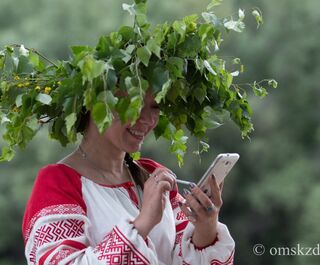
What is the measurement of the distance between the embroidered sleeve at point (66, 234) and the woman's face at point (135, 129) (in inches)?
5.7

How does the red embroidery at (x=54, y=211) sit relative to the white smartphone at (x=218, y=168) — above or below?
below

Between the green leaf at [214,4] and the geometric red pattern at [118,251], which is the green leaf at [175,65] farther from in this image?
the geometric red pattern at [118,251]

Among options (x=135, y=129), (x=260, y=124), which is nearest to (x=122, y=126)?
(x=135, y=129)

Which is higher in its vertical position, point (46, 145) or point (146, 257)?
point (146, 257)

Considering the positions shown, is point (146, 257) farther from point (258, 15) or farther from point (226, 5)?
point (226, 5)

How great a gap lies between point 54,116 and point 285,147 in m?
9.50

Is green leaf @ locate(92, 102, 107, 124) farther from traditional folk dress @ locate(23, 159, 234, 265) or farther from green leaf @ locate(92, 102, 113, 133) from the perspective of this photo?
traditional folk dress @ locate(23, 159, 234, 265)

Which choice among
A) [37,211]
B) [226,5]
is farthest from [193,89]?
[226,5]

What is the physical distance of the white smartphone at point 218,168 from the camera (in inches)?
81.6

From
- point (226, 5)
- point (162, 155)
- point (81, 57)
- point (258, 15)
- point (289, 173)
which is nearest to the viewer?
point (81, 57)

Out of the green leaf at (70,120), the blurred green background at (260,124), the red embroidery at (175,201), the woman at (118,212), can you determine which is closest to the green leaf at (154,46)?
the woman at (118,212)

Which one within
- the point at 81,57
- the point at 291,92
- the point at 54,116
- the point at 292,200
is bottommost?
the point at 292,200

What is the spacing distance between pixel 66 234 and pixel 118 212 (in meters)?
0.16

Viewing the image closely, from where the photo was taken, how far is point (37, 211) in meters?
1.99
